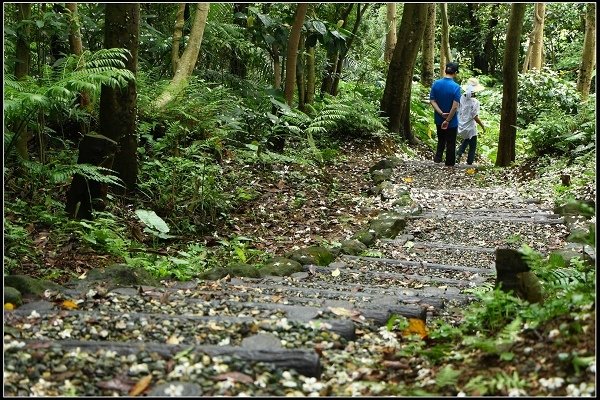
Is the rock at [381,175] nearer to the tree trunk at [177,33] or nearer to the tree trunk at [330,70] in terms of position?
the tree trunk at [177,33]

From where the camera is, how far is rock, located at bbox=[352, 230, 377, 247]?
7.01 meters

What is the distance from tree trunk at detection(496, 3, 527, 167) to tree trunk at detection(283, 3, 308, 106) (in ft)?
11.4

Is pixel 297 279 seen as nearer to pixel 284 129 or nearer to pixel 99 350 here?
pixel 99 350

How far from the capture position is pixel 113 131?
6.60 meters

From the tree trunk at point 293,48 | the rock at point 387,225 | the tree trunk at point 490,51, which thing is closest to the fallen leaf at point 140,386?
the rock at point 387,225

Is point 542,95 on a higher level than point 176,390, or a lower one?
higher

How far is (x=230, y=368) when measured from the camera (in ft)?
9.09

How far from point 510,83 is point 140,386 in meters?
9.76

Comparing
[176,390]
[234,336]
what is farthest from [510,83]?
[176,390]

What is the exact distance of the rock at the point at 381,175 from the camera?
10102mm

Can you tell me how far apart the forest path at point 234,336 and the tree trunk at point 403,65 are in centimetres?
793

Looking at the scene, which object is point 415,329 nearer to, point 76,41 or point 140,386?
point 140,386

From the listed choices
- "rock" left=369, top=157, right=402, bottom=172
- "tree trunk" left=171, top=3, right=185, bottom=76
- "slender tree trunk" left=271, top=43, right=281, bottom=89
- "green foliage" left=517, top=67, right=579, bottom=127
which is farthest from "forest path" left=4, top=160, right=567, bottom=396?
"green foliage" left=517, top=67, right=579, bottom=127

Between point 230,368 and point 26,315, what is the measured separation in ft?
4.24
